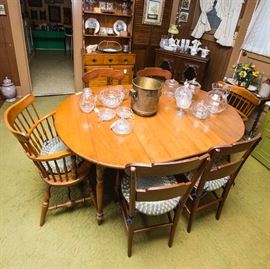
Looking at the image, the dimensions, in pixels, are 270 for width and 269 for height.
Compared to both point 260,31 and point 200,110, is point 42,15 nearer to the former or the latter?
point 260,31

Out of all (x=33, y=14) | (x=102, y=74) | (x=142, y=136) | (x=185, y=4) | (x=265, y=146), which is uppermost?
(x=185, y=4)

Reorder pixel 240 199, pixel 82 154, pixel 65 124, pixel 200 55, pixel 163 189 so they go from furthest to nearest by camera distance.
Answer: pixel 200 55 → pixel 240 199 → pixel 65 124 → pixel 82 154 → pixel 163 189

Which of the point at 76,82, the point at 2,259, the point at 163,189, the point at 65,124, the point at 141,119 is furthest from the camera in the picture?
the point at 76,82

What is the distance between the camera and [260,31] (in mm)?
2828

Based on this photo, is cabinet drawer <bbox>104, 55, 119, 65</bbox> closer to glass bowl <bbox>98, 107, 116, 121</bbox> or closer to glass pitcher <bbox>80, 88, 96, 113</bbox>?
glass pitcher <bbox>80, 88, 96, 113</bbox>

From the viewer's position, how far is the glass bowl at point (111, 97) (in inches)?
73.2

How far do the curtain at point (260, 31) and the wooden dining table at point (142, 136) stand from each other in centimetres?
151

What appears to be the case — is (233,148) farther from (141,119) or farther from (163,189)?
(141,119)

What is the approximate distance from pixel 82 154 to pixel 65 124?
1.29 feet

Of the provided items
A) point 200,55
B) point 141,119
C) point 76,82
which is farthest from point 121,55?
point 141,119

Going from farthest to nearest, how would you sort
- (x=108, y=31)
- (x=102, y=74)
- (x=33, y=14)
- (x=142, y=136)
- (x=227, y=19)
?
(x=33, y=14) < (x=108, y=31) < (x=227, y=19) < (x=102, y=74) < (x=142, y=136)

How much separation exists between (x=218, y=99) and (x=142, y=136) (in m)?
0.96

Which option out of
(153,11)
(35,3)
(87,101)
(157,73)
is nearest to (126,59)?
(153,11)

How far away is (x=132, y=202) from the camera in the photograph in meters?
1.26
